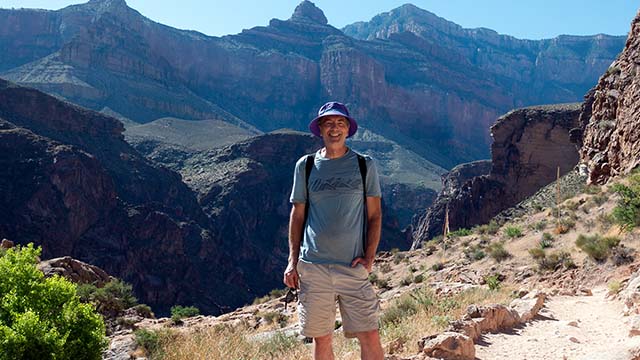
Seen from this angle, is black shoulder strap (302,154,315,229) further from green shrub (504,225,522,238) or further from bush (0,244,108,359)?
green shrub (504,225,522,238)

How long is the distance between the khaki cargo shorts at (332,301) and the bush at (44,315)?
2.88 meters

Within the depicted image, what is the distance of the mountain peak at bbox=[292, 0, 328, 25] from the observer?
180 meters

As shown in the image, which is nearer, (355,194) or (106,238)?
(355,194)

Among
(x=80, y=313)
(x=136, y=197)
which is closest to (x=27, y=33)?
(x=136, y=197)

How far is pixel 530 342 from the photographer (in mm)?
6332

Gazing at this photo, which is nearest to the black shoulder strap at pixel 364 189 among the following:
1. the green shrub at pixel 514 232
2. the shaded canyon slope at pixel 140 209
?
the green shrub at pixel 514 232

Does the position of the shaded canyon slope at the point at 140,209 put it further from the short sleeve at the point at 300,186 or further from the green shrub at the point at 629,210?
the short sleeve at the point at 300,186

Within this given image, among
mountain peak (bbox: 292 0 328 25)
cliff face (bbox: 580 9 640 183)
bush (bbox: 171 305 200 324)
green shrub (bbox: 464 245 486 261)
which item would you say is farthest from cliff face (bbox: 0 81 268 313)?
mountain peak (bbox: 292 0 328 25)

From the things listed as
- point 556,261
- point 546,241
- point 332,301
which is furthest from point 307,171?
point 546,241

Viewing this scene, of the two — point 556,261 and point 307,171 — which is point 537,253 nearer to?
point 556,261

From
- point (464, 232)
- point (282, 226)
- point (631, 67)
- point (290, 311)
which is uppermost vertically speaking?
point (631, 67)

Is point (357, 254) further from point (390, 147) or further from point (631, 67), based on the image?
point (390, 147)

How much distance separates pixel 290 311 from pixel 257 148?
60745 millimetres

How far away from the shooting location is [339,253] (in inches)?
160
